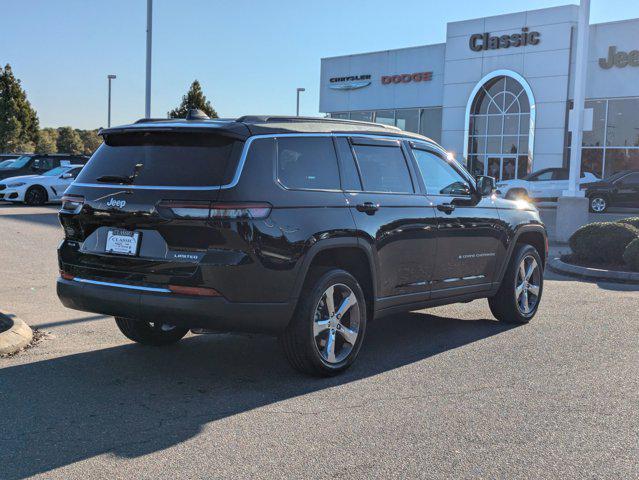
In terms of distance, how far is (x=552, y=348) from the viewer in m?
6.45

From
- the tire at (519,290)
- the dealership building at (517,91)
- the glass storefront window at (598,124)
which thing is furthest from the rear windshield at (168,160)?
the glass storefront window at (598,124)

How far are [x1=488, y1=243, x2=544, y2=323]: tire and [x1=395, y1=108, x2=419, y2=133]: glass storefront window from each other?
32.5 m

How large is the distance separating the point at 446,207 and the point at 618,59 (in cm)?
2761

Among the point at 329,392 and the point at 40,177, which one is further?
the point at 40,177

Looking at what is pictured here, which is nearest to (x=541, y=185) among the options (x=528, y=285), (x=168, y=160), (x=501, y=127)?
(x=501, y=127)

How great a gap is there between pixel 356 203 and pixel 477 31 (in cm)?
3247

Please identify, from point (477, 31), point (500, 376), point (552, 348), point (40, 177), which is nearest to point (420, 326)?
point (552, 348)

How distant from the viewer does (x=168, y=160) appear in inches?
198

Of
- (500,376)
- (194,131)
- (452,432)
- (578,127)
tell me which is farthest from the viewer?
(578,127)

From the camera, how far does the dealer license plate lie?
193 inches

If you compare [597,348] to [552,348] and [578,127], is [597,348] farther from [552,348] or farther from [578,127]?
[578,127]

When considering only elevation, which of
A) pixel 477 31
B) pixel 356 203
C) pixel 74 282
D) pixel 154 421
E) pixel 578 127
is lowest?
pixel 154 421

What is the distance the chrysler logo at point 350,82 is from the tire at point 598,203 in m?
18.4

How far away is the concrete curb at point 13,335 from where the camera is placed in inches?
229
